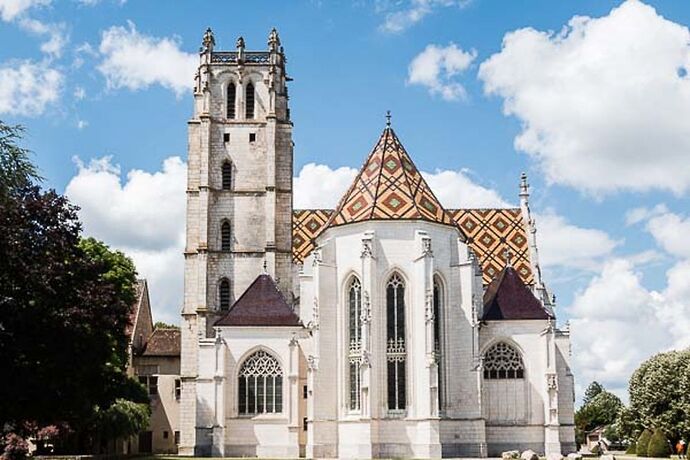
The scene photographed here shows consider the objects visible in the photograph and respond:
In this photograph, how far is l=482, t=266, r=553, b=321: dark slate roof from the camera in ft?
153

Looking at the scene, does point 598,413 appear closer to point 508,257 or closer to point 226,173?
point 508,257

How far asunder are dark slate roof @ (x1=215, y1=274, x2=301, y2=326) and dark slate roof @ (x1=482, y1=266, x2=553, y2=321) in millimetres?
9773

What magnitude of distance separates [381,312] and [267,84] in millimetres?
18646

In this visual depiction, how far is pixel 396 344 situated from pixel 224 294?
13715mm

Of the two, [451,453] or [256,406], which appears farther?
[256,406]

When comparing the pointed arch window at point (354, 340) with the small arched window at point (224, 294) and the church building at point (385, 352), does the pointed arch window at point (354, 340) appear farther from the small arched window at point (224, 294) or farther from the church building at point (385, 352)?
the small arched window at point (224, 294)

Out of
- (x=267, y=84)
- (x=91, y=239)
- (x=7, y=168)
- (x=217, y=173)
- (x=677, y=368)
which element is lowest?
(x=677, y=368)

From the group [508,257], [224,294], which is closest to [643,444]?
[508,257]

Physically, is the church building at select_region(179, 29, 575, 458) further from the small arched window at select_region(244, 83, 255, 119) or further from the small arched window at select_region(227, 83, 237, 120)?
the small arched window at select_region(227, 83, 237, 120)

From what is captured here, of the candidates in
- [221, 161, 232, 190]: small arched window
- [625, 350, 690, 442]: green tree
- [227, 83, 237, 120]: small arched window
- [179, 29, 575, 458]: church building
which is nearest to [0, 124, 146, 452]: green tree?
[179, 29, 575, 458]: church building

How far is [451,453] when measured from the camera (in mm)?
42656

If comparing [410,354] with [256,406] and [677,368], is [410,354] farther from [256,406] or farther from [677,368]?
[677,368]

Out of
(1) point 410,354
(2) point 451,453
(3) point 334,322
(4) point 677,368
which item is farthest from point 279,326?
(4) point 677,368

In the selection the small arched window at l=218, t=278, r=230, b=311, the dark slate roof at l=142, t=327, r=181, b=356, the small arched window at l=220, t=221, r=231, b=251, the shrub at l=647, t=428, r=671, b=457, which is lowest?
the shrub at l=647, t=428, r=671, b=457
